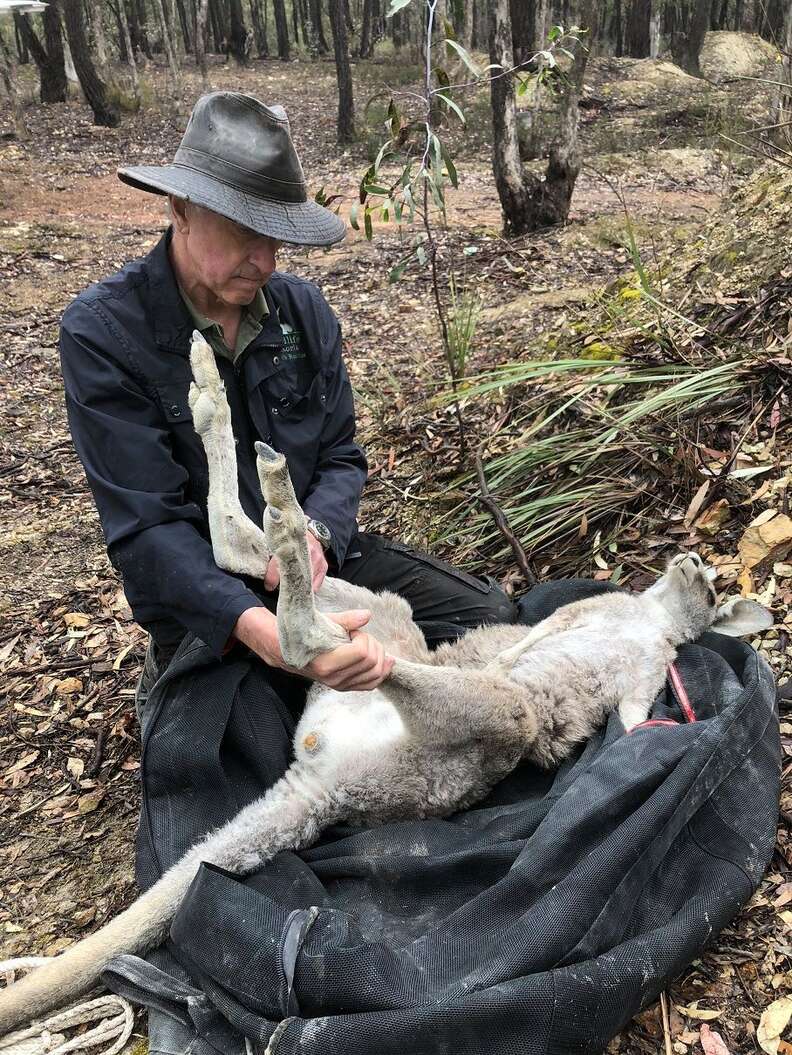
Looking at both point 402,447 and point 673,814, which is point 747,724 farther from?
point 402,447

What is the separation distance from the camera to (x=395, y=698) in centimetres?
298

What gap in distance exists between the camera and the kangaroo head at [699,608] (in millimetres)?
3529

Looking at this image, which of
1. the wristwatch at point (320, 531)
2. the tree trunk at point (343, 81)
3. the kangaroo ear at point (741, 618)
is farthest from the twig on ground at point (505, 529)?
the tree trunk at point (343, 81)

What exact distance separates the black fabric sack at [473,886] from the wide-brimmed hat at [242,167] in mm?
1540

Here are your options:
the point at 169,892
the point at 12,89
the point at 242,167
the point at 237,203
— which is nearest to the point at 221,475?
the point at 237,203

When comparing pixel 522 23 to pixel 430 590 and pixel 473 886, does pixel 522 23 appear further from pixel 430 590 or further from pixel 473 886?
pixel 473 886

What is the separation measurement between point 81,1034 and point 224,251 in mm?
2501

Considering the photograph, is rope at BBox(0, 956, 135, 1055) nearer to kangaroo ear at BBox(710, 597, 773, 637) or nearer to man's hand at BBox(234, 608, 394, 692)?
man's hand at BBox(234, 608, 394, 692)

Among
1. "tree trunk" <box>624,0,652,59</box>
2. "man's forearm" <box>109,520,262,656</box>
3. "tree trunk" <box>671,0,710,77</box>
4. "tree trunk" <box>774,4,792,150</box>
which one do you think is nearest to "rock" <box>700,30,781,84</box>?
"tree trunk" <box>671,0,710,77</box>

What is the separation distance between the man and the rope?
0.68m

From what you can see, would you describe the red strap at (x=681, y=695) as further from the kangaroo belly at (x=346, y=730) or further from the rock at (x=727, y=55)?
the rock at (x=727, y=55)

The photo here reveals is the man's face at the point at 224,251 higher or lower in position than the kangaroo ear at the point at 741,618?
higher

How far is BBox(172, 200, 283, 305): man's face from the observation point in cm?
310

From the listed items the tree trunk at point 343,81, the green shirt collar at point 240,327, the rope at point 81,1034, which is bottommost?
the rope at point 81,1034
